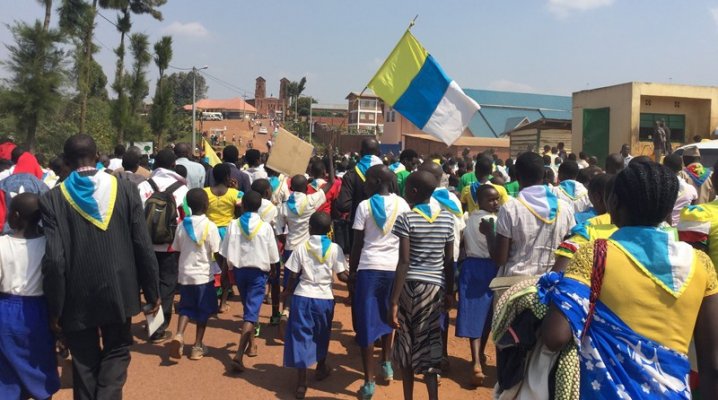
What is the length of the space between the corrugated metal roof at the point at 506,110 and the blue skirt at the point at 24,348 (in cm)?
3629

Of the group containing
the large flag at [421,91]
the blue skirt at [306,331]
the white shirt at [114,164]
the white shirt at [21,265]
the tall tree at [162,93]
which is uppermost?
the tall tree at [162,93]

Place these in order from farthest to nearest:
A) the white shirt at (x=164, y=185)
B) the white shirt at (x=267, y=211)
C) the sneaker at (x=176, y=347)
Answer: the white shirt at (x=267, y=211) → the white shirt at (x=164, y=185) → the sneaker at (x=176, y=347)

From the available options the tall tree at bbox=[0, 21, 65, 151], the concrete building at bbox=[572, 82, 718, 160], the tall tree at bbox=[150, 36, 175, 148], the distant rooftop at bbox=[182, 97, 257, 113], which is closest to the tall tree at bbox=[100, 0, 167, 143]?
the tall tree at bbox=[150, 36, 175, 148]

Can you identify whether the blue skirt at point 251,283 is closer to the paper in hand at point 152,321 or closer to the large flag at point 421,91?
the paper in hand at point 152,321

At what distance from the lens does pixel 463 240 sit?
528cm

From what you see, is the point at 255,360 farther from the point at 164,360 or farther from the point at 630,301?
the point at 630,301

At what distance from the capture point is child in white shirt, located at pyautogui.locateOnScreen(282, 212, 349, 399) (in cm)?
465

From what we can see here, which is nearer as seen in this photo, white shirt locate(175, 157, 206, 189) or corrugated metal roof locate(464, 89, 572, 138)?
white shirt locate(175, 157, 206, 189)

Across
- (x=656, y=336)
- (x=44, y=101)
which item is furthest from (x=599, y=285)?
(x=44, y=101)

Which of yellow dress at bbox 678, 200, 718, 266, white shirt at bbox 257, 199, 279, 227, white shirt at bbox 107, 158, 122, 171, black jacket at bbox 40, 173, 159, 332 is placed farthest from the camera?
white shirt at bbox 107, 158, 122, 171

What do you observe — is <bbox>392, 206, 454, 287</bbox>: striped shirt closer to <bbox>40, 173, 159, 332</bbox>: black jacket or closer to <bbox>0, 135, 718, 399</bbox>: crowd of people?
<bbox>0, 135, 718, 399</bbox>: crowd of people

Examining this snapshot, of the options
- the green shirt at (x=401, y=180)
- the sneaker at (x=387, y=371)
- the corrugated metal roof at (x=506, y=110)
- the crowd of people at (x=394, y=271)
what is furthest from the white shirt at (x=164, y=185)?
the corrugated metal roof at (x=506, y=110)

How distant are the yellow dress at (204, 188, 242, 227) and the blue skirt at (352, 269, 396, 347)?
2.16 m

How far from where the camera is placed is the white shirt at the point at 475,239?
500 cm
